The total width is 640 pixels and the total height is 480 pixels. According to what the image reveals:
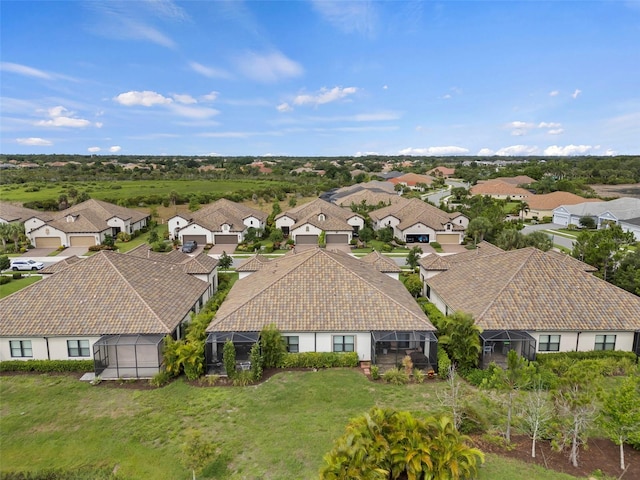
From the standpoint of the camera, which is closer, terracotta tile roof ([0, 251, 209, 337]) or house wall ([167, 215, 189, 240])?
terracotta tile roof ([0, 251, 209, 337])

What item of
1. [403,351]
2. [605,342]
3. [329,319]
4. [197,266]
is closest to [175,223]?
[197,266]

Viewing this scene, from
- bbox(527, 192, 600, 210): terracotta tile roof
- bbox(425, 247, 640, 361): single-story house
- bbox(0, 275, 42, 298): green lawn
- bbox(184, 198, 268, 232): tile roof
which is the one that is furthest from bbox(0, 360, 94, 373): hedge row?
bbox(527, 192, 600, 210): terracotta tile roof

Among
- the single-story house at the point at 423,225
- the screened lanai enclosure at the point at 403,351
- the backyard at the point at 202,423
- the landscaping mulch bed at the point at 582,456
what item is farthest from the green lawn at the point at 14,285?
the single-story house at the point at 423,225

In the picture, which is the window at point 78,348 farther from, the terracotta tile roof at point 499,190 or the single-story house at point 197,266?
the terracotta tile roof at point 499,190

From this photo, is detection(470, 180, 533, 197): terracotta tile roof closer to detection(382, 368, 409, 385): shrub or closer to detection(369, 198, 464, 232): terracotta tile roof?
detection(369, 198, 464, 232): terracotta tile roof

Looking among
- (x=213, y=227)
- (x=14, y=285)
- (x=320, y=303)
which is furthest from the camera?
(x=213, y=227)

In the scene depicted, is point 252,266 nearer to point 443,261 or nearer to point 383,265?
point 383,265
